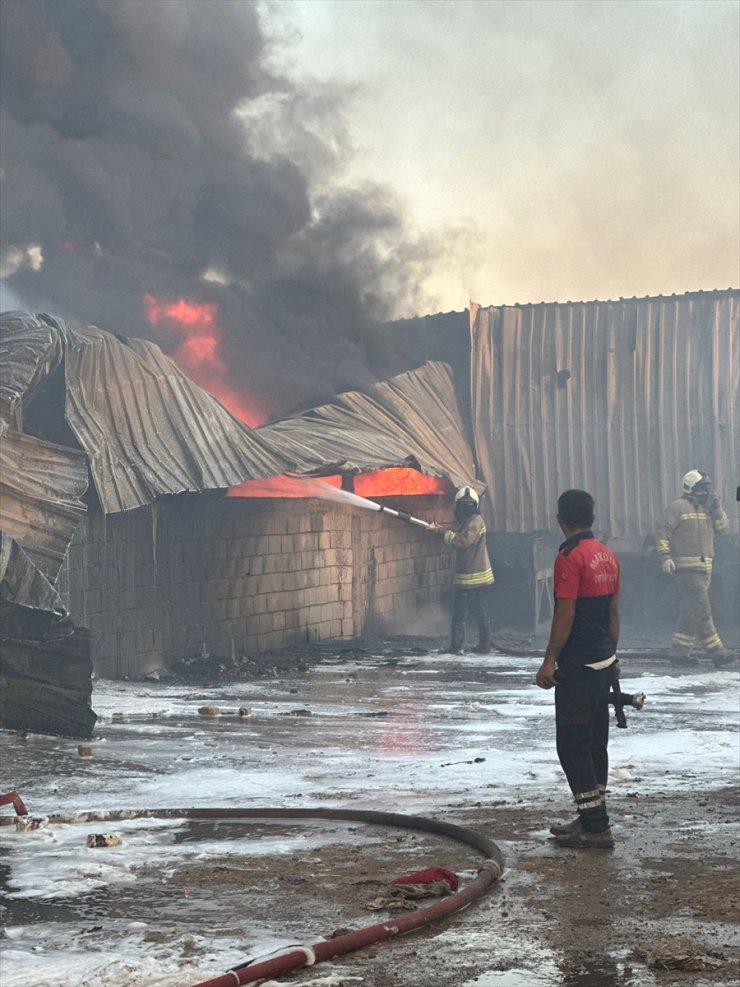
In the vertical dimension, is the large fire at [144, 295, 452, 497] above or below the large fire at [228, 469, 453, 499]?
above

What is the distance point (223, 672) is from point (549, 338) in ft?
36.2

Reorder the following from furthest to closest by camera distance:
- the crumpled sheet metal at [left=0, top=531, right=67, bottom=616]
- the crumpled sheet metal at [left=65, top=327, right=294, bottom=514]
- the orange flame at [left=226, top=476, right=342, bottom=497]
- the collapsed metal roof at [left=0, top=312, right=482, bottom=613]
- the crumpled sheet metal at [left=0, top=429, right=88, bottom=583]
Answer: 1. the orange flame at [left=226, top=476, right=342, bottom=497]
2. the crumpled sheet metal at [left=65, top=327, right=294, bottom=514]
3. the collapsed metal roof at [left=0, top=312, right=482, bottom=613]
4. the crumpled sheet metal at [left=0, top=429, right=88, bottom=583]
5. the crumpled sheet metal at [left=0, top=531, right=67, bottom=616]

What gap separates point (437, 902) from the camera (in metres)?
4.46

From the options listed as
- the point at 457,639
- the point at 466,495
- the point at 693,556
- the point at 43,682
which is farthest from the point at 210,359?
the point at 43,682

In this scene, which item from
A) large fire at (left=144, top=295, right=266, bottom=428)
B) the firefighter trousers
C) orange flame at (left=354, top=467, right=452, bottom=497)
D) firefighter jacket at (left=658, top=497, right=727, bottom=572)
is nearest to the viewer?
the firefighter trousers

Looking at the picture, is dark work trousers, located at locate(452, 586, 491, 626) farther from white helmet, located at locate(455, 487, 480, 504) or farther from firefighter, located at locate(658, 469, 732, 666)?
firefighter, located at locate(658, 469, 732, 666)

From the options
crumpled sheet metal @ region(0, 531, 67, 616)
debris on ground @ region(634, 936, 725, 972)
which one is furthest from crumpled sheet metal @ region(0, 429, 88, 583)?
debris on ground @ region(634, 936, 725, 972)

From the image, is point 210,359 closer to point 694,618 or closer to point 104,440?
point 104,440

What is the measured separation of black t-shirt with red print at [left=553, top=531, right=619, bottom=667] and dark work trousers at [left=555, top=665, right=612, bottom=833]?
0.07 meters

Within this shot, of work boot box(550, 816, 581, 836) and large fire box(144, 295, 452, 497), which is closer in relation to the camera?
work boot box(550, 816, 581, 836)

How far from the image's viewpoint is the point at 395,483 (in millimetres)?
18500

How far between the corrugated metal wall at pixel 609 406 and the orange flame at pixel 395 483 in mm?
2294

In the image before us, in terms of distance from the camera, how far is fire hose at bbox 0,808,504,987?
3.65 meters

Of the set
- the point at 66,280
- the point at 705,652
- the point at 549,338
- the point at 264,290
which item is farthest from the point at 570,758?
the point at 549,338
